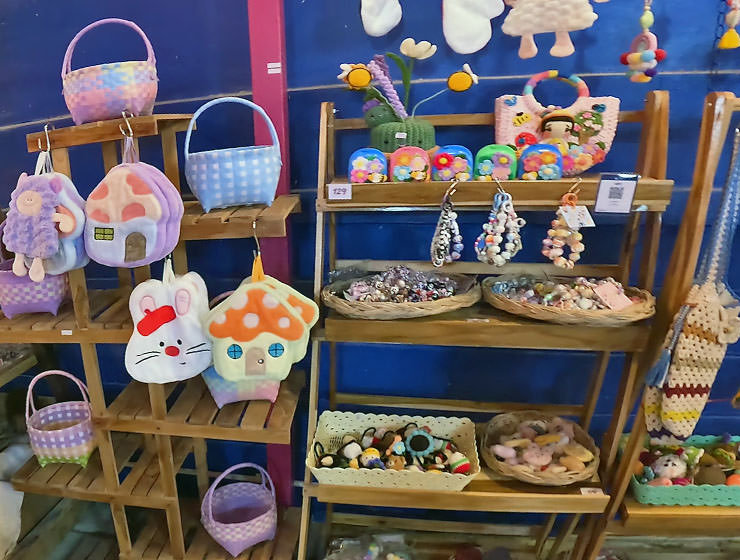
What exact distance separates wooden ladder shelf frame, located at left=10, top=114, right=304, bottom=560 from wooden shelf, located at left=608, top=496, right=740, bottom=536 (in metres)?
1.05

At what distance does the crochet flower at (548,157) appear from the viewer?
1.42 metres

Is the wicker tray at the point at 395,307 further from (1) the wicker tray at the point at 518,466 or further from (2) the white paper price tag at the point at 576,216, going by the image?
(1) the wicker tray at the point at 518,466

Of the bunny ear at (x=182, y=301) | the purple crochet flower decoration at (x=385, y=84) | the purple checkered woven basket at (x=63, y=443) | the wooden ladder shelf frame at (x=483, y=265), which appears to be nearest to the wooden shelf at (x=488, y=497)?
the wooden ladder shelf frame at (x=483, y=265)

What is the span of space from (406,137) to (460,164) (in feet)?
0.59

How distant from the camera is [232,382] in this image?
1664mm

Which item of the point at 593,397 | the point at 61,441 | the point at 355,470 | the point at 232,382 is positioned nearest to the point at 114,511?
the point at 61,441

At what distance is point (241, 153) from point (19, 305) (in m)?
0.84

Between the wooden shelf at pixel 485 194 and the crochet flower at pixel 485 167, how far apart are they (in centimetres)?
5

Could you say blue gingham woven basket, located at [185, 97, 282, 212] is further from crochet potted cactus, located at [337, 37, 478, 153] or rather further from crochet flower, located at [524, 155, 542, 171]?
crochet flower, located at [524, 155, 542, 171]

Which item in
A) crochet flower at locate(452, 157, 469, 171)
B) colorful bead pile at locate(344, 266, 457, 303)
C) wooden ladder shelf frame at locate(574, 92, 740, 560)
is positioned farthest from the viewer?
colorful bead pile at locate(344, 266, 457, 303)

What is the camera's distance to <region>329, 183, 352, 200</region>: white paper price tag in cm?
144

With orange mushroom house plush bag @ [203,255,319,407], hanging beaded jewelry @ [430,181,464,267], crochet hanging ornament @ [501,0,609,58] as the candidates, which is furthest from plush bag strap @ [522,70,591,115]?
orange mushroom house plush bag @ [203,255,319,407]

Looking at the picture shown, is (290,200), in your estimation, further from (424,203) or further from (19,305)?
(19,305)

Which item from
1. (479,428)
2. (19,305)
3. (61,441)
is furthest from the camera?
(479,428)
